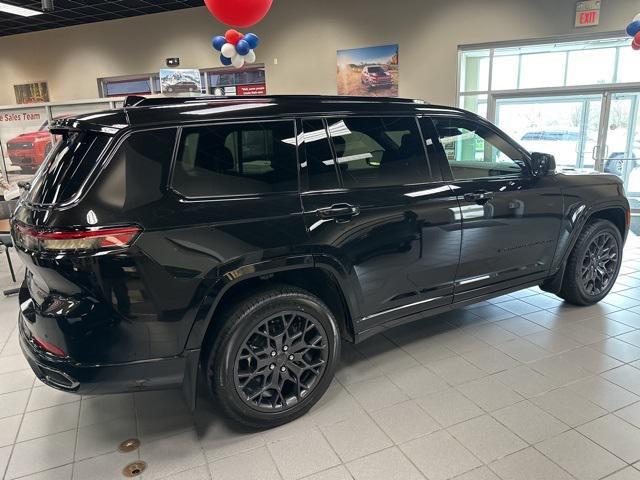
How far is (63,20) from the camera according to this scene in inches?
376

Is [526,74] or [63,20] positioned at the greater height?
[63,20]

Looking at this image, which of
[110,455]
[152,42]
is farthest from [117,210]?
[152,42]

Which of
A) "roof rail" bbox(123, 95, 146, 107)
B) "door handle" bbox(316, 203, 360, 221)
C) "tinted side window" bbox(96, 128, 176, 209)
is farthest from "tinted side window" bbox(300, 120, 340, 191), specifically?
"roof rail" bbox(123, 95, 146, 107)

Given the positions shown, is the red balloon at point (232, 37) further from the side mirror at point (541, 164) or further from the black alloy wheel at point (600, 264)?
the black alloy wheel at point (600, 264)

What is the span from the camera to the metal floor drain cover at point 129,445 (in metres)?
2.20

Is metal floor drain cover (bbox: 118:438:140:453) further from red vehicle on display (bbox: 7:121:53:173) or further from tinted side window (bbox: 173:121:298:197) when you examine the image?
red vehicle on display (bbox: 7:121:53:173)

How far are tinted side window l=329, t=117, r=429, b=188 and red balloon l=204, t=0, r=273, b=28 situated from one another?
3047 millimetres

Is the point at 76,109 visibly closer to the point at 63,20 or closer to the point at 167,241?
the point at 63,20

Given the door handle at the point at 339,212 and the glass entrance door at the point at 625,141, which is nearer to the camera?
the door handle at the point at 339,212

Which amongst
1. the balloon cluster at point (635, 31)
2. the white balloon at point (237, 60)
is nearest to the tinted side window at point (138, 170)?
the white balloon at point (237, 60)

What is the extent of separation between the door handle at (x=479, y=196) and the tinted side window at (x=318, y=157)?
0.92 meters

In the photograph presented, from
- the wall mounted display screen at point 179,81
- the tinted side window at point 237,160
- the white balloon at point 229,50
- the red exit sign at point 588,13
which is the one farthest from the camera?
the white balloon at point 229,50

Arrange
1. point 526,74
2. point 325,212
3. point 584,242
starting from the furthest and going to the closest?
point 526,74
point 584,242
point 325,212

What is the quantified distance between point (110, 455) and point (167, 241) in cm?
111
